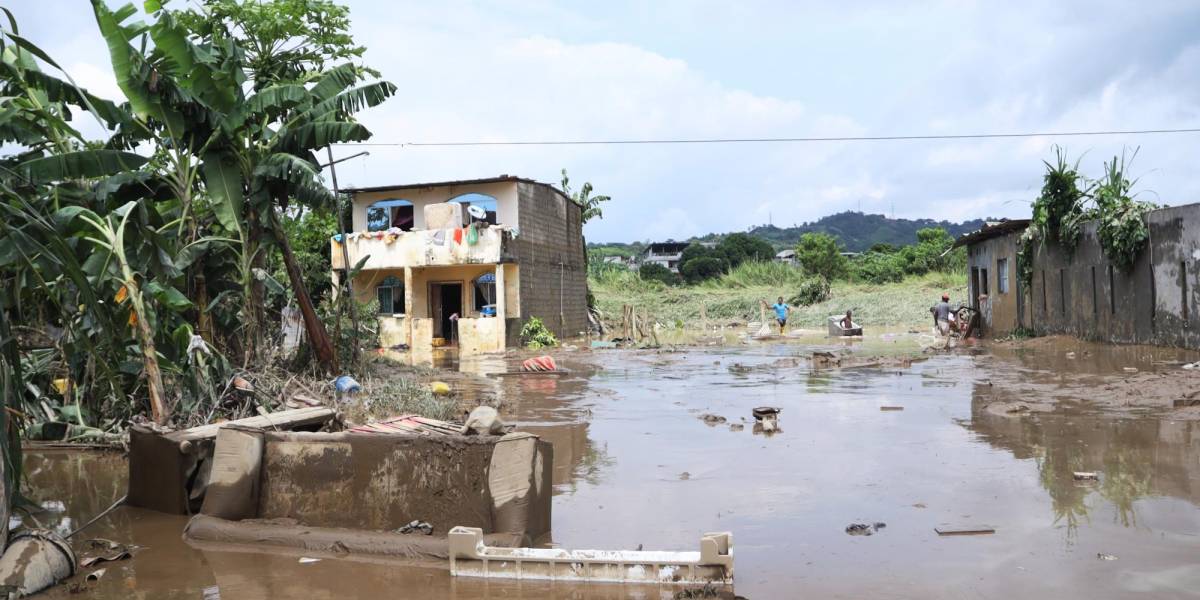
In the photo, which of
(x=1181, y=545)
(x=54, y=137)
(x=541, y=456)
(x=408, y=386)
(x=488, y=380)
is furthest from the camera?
(x=488, y=380)

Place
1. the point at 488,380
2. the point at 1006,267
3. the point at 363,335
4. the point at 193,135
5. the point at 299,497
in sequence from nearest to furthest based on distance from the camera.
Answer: the point at 299,497 < the point at 193,135 < the point at 363,335 < the point at 488,380 < the point at 1006,267

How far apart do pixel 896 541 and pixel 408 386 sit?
29.2 feet

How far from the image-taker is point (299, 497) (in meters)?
6.50

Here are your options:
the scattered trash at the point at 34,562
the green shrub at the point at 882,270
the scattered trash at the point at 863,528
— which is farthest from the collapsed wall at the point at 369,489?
the green shrub at the point at 882,270

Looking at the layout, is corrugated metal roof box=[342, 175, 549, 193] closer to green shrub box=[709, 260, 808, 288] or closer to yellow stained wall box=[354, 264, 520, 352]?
yellow stained wall box=[354, 264, 520, 352]

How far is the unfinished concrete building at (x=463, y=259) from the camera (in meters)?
28.4

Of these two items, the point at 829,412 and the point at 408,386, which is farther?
the point at 408,386

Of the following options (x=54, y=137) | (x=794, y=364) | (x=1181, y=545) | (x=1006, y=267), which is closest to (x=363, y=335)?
(x=54, y=137)

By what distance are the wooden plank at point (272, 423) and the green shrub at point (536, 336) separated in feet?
65.2

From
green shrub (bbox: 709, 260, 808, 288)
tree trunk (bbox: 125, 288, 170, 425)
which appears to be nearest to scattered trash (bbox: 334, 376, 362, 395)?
tree trunk (bbox: 125, 288, 170, 425)

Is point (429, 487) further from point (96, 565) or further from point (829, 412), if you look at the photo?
point (829, 412)

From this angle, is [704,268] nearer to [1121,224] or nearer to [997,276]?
[997,276]

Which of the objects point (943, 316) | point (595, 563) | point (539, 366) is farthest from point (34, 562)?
point (943, 316)

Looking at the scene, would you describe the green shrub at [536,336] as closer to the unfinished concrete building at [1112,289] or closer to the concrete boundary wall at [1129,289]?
the unfinished concrete building at [1112,289]
